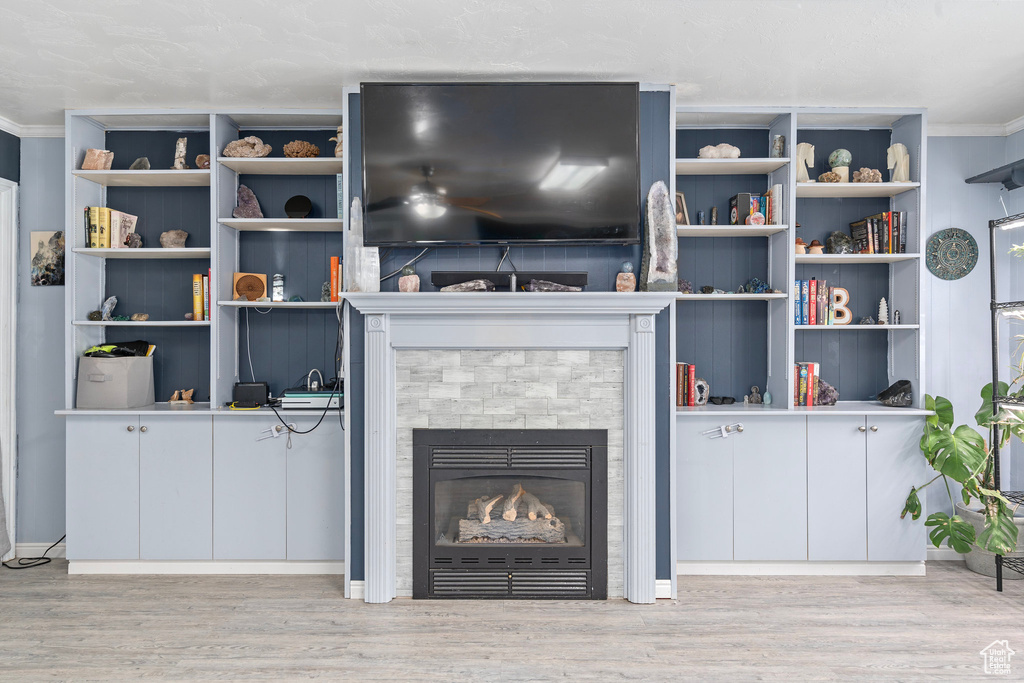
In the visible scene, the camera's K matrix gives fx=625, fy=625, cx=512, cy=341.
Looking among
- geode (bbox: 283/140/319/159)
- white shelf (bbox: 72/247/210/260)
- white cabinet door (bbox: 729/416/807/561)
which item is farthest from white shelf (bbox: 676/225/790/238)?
white shelf (bbox: 72/247/210/260)

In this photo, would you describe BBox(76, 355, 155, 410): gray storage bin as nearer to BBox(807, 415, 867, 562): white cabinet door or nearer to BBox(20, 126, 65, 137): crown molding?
BBox(20, 126, 65, 137): crown molding

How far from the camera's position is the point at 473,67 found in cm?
284

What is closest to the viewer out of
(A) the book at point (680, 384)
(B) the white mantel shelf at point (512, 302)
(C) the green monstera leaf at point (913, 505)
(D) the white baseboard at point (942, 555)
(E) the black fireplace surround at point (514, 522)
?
(B) the white mantel shelf at point (512, 302)

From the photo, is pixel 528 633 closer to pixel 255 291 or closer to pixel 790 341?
pixel 790 341

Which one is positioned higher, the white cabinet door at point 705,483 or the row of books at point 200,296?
the row of books at point 200,296

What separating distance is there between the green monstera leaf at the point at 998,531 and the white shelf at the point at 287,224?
3526 mm

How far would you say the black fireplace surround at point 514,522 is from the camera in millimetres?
2936

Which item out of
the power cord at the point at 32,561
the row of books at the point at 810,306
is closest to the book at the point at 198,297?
the power cord at the point at 32,561

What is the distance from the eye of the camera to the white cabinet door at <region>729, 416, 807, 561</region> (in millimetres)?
3234

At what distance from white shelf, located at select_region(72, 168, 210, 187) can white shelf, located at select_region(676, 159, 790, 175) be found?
8.37ft

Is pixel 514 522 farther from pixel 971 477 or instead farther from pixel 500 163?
pixel 971 477

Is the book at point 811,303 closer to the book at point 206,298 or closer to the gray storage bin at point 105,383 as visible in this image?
the book at point 206,298

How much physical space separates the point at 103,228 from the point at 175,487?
143 cm

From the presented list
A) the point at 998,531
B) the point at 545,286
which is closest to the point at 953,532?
the point at 998,531
